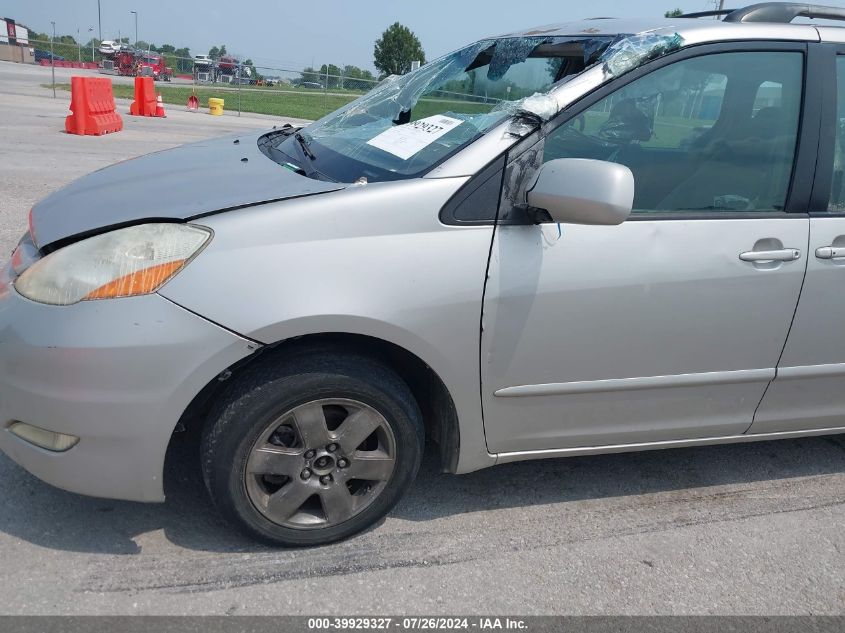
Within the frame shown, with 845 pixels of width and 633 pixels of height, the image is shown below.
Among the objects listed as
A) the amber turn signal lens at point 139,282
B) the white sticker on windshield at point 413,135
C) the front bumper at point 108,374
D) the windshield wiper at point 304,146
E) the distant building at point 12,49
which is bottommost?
the front bumper at point 108,374

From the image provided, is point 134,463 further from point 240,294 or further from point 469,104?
point 469,104

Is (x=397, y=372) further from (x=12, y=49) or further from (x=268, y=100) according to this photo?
(x=12, y=49)

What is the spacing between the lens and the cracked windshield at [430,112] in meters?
2.75

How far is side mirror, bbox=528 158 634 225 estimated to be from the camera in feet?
8.02

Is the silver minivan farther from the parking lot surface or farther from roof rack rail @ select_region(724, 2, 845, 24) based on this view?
the parking lot surface

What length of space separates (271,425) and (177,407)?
0.98ft

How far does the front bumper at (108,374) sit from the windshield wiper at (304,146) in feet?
3.33

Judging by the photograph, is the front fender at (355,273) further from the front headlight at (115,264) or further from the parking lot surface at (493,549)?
the parking lot surface at (493,549)

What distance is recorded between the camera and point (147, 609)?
92.7 inches

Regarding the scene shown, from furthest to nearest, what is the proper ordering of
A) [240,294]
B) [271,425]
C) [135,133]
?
1. [135,133]
2. [271,425]
3. [240,294]

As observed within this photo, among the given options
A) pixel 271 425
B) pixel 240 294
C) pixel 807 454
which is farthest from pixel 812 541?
pixel 240 294

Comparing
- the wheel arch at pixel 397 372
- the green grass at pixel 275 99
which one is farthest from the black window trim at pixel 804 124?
the green grass at pixel 275 99

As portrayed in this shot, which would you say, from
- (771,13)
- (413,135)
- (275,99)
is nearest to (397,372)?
(413,135)

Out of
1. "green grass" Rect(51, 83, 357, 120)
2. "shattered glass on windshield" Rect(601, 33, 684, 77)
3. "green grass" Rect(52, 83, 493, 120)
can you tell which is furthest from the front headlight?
"green grass" Rect(51, 83, 357, 120)
